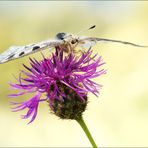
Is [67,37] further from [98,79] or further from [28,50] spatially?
[98,79]

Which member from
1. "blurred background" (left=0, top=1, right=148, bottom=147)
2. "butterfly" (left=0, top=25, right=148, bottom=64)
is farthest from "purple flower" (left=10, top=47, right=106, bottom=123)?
"blurred background" (left=0, top=1, right=148, bottom=147)

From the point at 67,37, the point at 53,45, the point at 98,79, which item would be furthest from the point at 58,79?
the point at 98,79

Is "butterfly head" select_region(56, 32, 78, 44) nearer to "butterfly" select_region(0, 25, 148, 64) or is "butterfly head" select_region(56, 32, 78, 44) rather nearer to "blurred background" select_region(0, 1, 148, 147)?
"butterfly" select_region(0, 25, 148, 64)

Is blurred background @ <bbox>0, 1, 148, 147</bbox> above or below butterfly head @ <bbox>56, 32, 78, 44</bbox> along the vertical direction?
above

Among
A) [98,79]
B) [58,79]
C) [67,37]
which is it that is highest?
[98,79]

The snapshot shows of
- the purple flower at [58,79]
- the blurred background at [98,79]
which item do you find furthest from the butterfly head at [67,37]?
the blurred background at [98,79]

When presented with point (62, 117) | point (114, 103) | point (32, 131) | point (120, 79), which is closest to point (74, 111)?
point (62, 117)

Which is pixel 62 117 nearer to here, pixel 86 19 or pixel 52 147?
pixel 52 147
